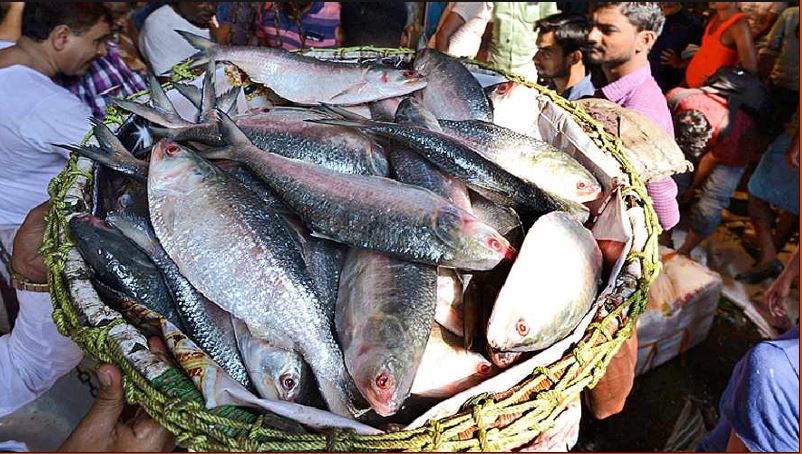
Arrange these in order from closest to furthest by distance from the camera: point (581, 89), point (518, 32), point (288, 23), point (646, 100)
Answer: point (646, 100) < point (581, 89) < point (518, 32) < point (288, 23)

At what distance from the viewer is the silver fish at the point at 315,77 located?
210 centimetres

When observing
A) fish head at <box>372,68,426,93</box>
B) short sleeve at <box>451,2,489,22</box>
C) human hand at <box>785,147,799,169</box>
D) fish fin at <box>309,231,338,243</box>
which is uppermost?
fish head at <box>372,68,426,93</box>

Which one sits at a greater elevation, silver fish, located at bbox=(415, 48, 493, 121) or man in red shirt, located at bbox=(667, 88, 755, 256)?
silver fish, located at bbox=(415, 48, 493, 121)

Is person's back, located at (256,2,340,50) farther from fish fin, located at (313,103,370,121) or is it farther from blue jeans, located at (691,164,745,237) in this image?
blue jeans, located at (691,164,745,237)

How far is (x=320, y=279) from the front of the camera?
5.14 feet

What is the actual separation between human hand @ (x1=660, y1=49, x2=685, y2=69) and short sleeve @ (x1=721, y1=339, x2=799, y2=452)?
333 cm

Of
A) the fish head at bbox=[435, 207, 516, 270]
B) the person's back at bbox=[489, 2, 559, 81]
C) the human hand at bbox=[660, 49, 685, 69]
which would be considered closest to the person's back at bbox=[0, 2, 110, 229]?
the fish head at bbox=[435, 207, 516, 270]

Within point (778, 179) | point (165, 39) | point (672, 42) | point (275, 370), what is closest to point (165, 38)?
point (165, 39)

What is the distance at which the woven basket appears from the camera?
1197 millimetres

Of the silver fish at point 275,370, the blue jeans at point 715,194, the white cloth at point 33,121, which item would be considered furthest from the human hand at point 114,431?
the blue jeans at point 715,194

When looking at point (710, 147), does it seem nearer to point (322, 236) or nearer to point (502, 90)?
point (502, 90)

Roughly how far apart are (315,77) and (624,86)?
155 cm

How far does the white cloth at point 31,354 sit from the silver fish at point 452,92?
1.50 meters

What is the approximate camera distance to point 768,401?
68.7 inches
